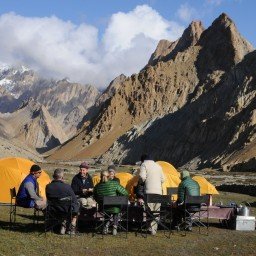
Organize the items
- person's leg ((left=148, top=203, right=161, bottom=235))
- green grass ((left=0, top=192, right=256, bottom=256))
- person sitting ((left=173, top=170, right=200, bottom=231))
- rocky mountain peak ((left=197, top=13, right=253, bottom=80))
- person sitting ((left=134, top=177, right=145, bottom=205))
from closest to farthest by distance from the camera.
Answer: green grass ((left=0, top=192, right=256, bottom=256)) → person's leg ((left=148, top=203, right=161, bottom=235)) → person sitting ((left=134, top=177, right=145, bottom=205)) → person sitting ((left=173, top=170, right=200, bottom=231)) → rocky mountain peak ((left=197, top=13, right=253, bottom=80))

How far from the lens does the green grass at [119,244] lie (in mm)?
13828

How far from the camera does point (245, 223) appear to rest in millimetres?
18891

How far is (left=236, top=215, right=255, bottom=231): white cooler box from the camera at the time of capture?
18.8m

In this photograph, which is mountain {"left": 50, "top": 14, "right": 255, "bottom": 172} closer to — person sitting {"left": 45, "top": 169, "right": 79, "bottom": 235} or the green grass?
the green grass

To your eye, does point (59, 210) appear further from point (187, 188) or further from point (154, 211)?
point (187, 188)

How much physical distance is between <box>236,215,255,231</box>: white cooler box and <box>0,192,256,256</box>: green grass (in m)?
1.14

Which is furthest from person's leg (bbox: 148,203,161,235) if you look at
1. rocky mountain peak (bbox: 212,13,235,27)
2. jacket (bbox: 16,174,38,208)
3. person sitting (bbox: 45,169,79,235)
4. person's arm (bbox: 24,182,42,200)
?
rocky mountain peak (bbox: 212,13,235,27)

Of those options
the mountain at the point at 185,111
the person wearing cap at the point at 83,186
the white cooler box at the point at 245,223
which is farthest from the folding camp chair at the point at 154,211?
the mountain at the point at 185,111

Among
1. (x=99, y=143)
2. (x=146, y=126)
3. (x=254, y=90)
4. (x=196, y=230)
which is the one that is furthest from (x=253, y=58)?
(x=196, y=230)

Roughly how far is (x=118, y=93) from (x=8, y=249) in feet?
573

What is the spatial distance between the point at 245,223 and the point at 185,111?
129 metres

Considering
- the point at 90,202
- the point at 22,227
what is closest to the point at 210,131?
the point at 90,202

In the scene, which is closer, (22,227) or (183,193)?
(22,227)

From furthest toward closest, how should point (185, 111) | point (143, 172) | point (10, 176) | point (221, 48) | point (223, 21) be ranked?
point (223, 21), point (221, 48), point (185, 111), point (10, 176), point (143, 172)
